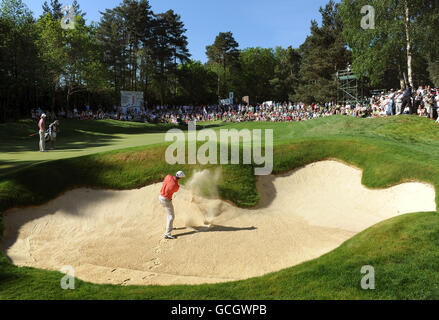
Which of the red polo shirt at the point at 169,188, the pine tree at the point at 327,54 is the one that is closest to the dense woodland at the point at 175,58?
the pine tree at the point at 327,54

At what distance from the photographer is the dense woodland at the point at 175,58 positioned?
38.0 m

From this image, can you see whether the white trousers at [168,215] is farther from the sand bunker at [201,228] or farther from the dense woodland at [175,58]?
the dense woodland at [175,58]

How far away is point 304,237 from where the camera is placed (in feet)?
35.3

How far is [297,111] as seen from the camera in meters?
53.3

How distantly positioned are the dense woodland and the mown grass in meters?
18.0

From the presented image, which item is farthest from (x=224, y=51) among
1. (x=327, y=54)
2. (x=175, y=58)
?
(x=327, y=54)

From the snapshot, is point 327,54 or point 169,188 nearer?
point 169,188

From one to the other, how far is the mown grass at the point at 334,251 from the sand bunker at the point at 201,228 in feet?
2.35

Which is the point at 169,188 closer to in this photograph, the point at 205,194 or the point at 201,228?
A: the point at 201,228

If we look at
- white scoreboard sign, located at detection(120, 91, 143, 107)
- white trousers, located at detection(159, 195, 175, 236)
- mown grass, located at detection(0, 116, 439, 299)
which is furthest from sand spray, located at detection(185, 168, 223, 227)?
white scoreboard sign, located at detection(120, 91, 143, 107)

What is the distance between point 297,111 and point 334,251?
47452mm

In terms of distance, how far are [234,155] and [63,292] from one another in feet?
32.1

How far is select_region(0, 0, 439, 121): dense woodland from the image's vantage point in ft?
125

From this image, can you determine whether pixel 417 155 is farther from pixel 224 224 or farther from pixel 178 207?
pixel 178 207
